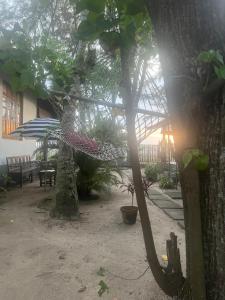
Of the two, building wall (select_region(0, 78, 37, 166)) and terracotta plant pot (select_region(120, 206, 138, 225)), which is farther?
building wall (select_region(0, 78, 37, 166))

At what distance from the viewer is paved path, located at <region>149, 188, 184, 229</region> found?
5224 mm

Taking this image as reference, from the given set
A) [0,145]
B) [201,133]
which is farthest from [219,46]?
[0,145]

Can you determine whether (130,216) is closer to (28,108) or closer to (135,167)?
(135,167)

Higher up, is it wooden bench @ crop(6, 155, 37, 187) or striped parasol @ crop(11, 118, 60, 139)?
striped parasol @ crop(11, 118, 60, 139)

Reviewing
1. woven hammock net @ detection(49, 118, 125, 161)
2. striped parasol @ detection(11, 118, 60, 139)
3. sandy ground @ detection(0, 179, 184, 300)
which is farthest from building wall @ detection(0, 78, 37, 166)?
woven hammock net @ detection(49, 118, 125, 161)

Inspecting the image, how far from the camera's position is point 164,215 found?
536 centimetres

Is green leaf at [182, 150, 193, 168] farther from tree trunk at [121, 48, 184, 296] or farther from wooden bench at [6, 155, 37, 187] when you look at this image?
wooden bench at [6, 155, 37, 187]

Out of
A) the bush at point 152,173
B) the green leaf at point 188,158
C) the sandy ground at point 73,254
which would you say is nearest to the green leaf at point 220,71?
the green leaf at point 188,158

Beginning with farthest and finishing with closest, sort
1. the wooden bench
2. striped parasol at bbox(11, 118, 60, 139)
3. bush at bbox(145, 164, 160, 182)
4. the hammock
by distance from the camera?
bush at bbox(145, 164, 160, 182) → the wooden bench → striped parasol at bbox(11, 118, 60, 139) → the hammock

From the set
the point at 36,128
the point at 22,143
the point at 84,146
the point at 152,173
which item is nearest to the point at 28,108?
the point at 22,143

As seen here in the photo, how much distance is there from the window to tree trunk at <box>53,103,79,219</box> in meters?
3.13

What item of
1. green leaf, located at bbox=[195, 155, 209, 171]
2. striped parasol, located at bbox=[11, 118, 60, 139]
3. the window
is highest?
the window

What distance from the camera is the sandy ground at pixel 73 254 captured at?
2.59 m

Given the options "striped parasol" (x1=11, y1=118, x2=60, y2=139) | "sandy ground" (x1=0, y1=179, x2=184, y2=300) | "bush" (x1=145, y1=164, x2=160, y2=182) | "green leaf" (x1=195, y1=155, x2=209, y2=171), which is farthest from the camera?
"bush" (x1=145, y1=164, x2=160, y2=182)
